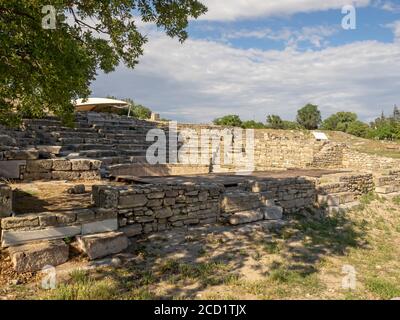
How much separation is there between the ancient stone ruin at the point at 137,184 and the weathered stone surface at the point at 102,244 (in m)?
0.02

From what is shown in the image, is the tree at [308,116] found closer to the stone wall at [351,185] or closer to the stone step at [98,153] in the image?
the stone wall at [351,185]

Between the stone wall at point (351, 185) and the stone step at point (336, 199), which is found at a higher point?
the stone wall at point (351, 185)

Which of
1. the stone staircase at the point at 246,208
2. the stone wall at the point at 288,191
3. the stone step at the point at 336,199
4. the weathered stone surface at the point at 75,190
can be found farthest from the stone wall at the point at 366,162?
the weathered stone surface at the point at 75,190

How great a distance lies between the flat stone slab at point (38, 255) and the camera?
5.29 m

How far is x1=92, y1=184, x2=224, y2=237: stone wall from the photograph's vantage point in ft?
23.3

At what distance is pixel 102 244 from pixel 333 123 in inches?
3063

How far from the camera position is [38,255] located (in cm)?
546

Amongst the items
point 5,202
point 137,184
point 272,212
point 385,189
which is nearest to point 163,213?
point 137,184

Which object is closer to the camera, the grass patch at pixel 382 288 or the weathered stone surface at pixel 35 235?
the weathered stone surface at pixel 35 235

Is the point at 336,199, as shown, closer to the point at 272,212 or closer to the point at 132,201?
the point at 272,212

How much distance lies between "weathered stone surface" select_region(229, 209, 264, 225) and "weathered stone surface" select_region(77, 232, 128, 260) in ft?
9.79

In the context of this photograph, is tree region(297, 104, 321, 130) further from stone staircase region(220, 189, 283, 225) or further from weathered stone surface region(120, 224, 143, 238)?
weathered stone surface region(120, 224, 143, 238)
